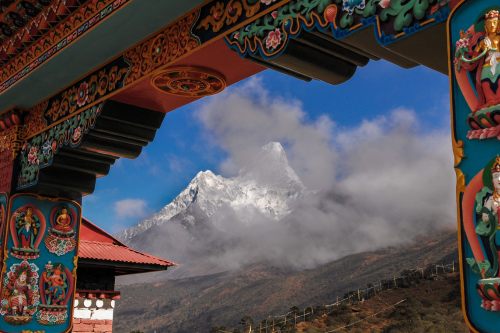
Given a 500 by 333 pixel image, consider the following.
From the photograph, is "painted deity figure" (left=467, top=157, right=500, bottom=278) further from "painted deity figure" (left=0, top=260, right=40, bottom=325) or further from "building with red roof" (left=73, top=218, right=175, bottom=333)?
"building with red roof" (left=73, top=218, right=175, bottom=333)

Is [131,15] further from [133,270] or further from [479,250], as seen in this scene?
[133,270]

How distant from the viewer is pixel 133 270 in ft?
35.6

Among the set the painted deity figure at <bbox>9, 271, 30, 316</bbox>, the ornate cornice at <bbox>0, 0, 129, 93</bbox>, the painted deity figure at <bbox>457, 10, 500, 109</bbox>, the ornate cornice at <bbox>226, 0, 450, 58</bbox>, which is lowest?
the painted deity figure at <bbox>9, 271, 30, 316</bbox>

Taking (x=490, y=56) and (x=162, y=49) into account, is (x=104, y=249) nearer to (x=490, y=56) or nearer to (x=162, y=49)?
(x=162, y=49)

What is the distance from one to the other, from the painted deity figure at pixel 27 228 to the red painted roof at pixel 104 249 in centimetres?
387

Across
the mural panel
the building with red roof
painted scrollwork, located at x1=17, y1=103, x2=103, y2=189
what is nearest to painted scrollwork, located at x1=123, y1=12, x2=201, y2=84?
painted scrollwork, located at x1=17, y1=103, x2=103, y2=189

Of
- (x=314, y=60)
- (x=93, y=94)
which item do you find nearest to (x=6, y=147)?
(x=93, y=94)

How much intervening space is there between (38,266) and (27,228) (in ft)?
1.25

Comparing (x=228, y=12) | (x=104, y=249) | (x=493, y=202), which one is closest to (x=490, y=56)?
(x=493, y=202)

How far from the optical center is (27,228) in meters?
5.63

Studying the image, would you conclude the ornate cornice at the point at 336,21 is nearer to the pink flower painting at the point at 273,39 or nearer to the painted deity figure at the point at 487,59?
the pink flower painting at the point at 273,39

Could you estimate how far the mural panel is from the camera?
5430 mm

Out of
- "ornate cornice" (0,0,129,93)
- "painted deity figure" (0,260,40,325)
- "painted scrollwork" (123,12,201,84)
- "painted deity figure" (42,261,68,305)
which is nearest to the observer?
"painted scrollwork" (123,12,201,84)

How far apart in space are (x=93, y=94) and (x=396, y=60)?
9.23ft
